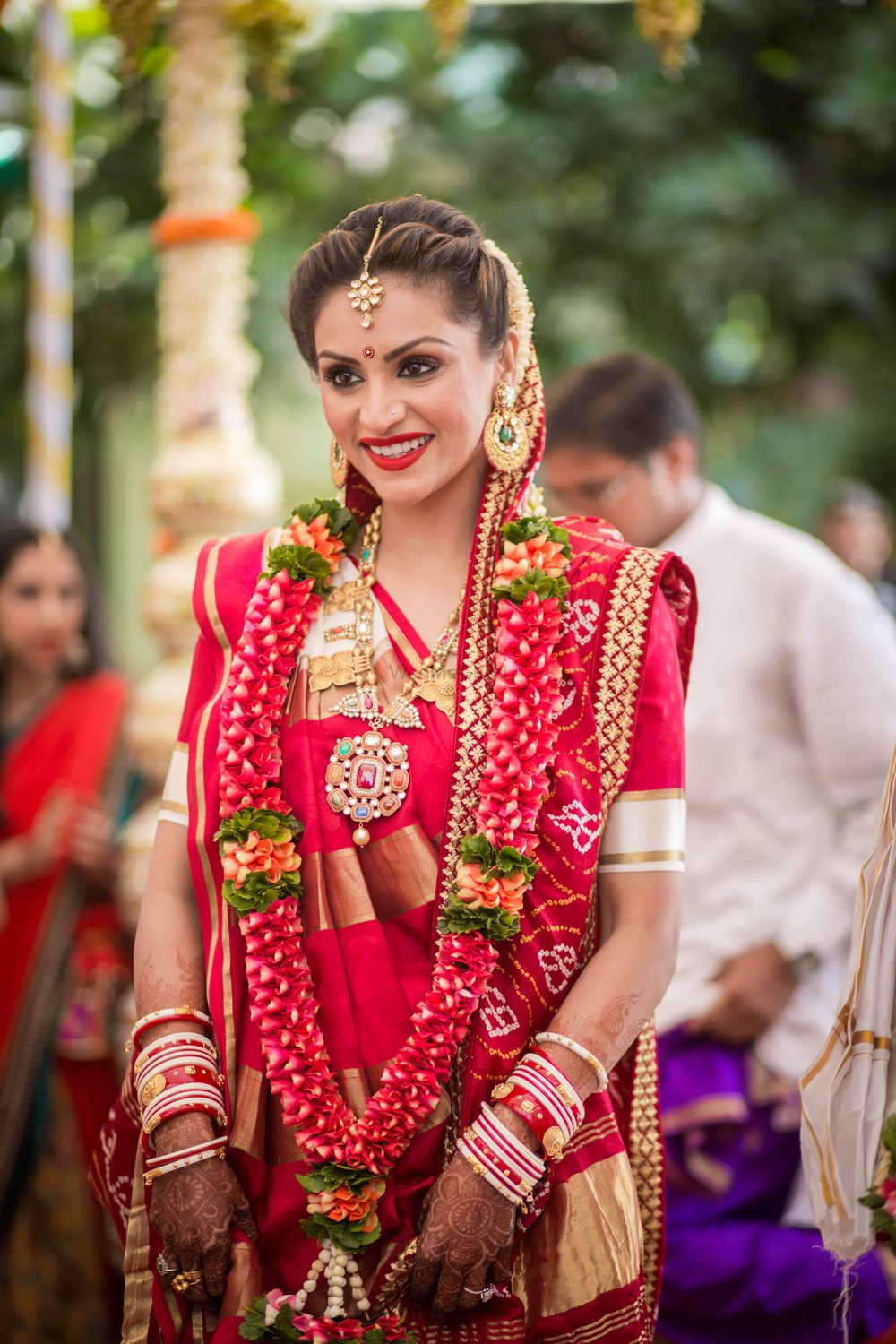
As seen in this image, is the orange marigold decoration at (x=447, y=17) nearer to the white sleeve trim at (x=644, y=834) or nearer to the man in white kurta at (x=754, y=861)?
the man in white kurta at (x=754, y=861)

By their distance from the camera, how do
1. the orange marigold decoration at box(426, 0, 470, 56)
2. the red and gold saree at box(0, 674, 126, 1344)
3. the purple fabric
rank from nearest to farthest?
the purple fabric < the orange marigold decoration at box(426, 0, 470, 56) < the red and gold saree at box(0, 674, 126, 1344)

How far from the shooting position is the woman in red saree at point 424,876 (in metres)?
2.04

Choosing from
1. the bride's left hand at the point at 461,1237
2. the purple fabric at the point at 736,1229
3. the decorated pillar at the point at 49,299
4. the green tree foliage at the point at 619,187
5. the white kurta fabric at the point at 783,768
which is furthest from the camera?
the green tree foliage at the point at 619,187

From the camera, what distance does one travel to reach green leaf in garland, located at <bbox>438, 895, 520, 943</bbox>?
202 centimetres

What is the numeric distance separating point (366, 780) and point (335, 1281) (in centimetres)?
71

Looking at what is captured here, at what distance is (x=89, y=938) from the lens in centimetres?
454

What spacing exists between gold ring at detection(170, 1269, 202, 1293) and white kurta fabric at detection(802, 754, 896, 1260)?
98cm

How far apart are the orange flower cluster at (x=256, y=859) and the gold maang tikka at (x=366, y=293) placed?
780 millimetres

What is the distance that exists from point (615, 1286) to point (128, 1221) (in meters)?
0.76

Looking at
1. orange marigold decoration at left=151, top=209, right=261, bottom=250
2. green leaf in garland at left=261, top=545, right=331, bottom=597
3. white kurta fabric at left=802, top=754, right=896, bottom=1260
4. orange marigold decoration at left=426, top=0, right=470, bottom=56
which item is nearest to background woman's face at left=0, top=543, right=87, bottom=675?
orange marigold decoration at left=151, top=209, right=261, bottom=250

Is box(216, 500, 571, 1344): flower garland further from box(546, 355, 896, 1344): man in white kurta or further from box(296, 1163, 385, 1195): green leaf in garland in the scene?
box(546, 355, 896, 1344): man in white kurta

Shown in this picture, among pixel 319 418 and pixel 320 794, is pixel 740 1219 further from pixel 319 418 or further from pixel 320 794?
pixel 319 418

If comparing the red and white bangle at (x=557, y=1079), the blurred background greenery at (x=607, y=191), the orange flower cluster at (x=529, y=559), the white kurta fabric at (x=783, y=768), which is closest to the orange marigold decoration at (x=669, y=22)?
the white kurta fabric at (x=783, y=768)

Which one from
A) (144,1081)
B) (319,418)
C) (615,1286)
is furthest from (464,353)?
(319,418)
